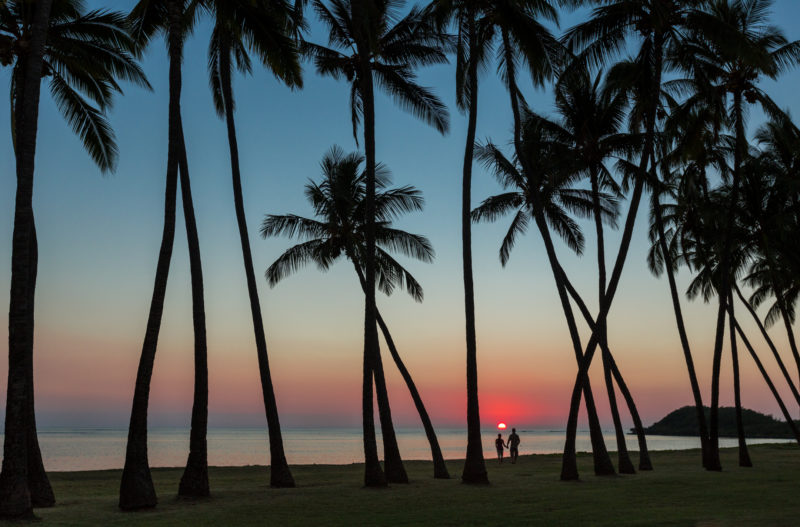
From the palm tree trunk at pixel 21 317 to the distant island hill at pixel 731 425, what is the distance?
104706 millimetres

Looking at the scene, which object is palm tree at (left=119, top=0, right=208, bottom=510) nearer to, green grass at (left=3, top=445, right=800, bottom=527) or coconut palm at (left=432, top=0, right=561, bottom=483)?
green grass at (left=3, top=445, right=800, bottom=527)

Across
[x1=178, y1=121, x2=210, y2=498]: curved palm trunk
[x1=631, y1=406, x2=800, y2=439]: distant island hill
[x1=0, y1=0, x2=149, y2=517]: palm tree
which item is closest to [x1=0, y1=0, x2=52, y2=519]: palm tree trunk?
[x1=0, y1=0, x2=149, y2=517]: palm tree

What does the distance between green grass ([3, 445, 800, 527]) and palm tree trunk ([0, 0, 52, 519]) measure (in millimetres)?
856

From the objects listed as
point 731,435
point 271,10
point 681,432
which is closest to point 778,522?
point 271,10

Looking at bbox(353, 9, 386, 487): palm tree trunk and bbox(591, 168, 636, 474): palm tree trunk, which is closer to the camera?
bbox(353, 9, 386, 487): palm tree trunk

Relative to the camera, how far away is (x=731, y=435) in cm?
15200

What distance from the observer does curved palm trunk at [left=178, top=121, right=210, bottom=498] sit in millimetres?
17391

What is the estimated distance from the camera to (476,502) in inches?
638

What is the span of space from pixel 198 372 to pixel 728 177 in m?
22.8

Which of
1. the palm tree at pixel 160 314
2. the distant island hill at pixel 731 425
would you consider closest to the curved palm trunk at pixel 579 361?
the palm tree at pixel 160 314

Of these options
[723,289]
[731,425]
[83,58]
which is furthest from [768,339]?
[731,425]

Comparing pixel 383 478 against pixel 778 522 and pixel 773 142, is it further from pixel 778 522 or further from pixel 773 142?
pixel 773 142

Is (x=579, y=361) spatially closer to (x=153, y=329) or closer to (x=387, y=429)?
(x=387, y=429)

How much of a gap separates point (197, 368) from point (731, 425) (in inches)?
6079
